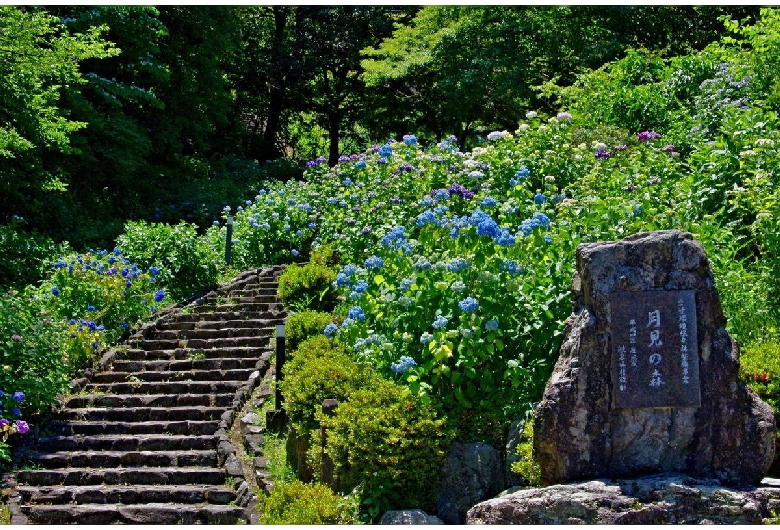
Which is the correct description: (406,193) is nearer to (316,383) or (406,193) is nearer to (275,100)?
(316,383)

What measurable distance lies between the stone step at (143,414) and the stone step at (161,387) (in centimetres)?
51

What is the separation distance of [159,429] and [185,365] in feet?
4.63

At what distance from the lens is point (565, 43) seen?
19.4 meters

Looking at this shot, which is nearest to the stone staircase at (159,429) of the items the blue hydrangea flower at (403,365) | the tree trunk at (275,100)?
the blue hydrangea flower at (403,365)

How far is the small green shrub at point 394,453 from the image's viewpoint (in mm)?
7285

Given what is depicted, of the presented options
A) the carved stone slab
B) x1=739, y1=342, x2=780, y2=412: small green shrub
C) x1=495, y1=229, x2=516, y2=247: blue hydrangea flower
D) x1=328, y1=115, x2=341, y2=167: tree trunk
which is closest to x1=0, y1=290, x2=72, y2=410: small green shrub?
x1=495, y1=229, x2=516, y2=247: blue hydrangea flower

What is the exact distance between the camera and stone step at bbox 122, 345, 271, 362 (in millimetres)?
11930

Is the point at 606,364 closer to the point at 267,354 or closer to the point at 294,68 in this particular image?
the point at 267,354

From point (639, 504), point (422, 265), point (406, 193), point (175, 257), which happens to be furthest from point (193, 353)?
point (639, 504)

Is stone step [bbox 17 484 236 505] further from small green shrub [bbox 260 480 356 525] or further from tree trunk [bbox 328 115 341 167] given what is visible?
tree trunk [bbox 328 115 341 167]

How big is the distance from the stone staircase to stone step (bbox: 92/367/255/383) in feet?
0.04

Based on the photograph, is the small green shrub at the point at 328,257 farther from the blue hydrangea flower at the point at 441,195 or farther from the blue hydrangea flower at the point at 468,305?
the blue hydrangea flower at the point at 468,305

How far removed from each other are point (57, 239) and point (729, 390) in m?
13.8

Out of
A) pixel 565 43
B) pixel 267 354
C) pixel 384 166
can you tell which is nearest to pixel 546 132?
pixel 384 166
